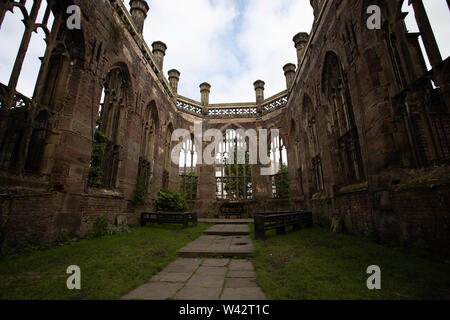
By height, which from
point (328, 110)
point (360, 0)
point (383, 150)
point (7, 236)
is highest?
point (360, 0)

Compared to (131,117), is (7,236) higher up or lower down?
lower down

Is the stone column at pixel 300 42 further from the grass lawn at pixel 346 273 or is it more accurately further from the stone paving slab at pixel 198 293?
the stone paving slab at pixel 198 293

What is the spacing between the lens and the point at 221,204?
16016mm

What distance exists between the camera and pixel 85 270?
327 cm

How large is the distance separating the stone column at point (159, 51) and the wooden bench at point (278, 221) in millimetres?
11960

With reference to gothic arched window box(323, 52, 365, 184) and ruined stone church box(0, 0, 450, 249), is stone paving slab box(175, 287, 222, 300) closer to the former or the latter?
ruined stone church box(0, 0, 450, 249)

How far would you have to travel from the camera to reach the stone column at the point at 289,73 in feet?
49.9

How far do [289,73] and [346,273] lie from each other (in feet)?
50.0

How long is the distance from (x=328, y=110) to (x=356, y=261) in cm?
724

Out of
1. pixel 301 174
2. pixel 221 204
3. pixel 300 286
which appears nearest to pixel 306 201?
pixel 301 174

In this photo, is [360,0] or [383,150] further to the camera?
[360,0]

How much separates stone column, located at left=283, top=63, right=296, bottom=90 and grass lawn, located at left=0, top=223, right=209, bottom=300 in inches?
572
